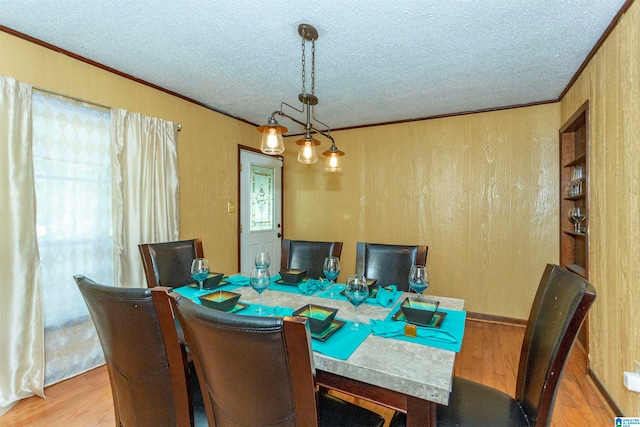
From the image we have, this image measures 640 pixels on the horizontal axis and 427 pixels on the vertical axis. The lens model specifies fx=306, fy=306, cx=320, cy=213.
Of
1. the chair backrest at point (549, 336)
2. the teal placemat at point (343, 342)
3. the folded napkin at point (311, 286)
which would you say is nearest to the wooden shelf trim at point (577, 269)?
the chair backrest at point (549, 336)

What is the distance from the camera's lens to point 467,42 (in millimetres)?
2039

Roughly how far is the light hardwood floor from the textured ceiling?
2196mm

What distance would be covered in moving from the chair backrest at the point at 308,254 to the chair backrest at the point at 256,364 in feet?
4.97

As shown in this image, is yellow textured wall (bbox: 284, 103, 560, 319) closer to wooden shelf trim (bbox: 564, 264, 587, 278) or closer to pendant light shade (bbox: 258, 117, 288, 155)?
wooden shelf trim (bbox: 564, 264, 587, 278)

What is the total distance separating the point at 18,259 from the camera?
Result: 1.95 m

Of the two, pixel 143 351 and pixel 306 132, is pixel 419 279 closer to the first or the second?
pixel 306 132

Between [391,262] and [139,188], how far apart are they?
2149mm

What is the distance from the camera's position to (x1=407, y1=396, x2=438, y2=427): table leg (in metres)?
0.88

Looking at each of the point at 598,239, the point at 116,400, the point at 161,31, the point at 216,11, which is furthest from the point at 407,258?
the point at 161,31

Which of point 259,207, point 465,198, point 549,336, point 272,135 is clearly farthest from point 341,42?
point 259,207

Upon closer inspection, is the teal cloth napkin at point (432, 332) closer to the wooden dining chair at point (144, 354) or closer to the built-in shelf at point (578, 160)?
the wooden dining chair at point (144, 354)

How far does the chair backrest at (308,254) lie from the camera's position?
238 cm

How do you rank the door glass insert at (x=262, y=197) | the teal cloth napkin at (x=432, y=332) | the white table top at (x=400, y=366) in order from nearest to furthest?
the white table top at (x=400, y=366) < the teal cloth napkin at (x=432, y=332) < the door glass insert at (x=262, y=197)

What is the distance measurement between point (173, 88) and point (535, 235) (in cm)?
386
